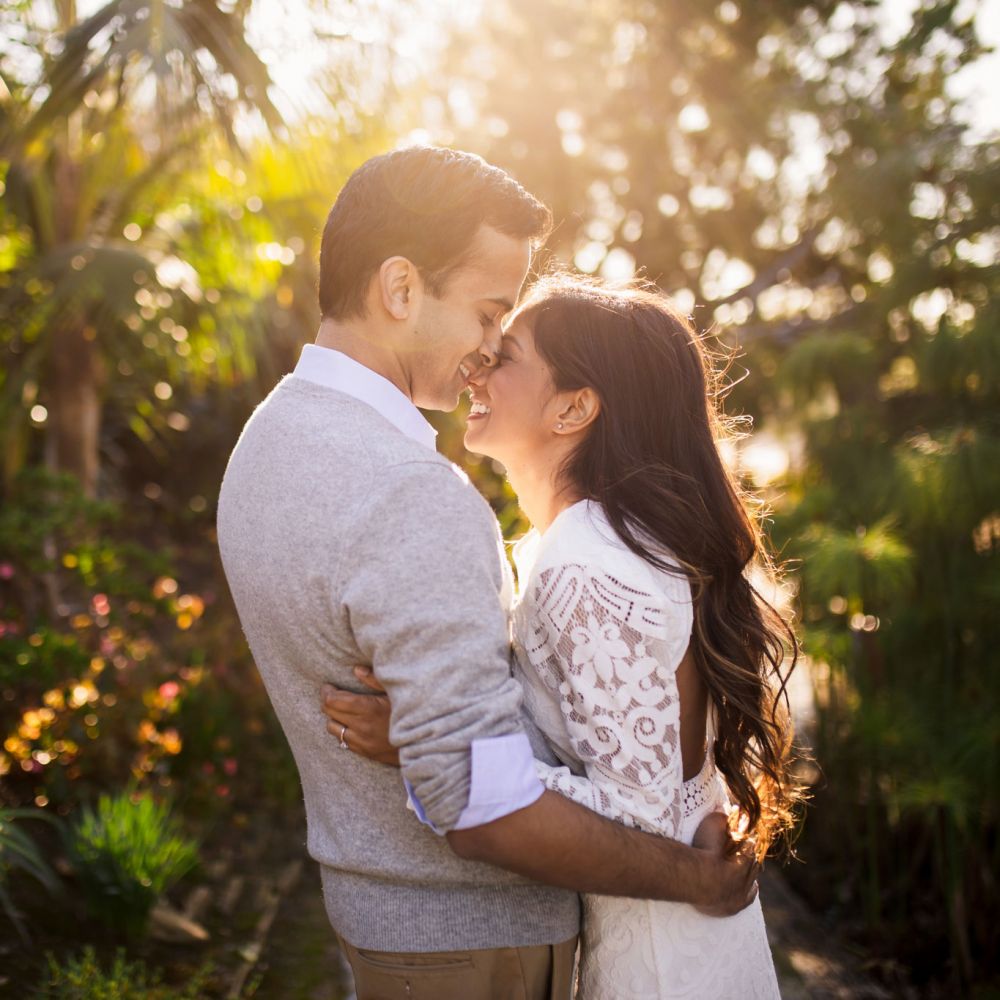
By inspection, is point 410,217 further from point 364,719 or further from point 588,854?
point 588,854

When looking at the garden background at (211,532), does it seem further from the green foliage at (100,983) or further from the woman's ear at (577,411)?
the woman's ear at (577,411)

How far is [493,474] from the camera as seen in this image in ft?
24.2

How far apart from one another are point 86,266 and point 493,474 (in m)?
3.27

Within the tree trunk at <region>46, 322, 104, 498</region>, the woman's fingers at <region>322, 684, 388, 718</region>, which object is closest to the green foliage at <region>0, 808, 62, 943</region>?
the woman's fingers at <region>322, 684, 388, 718</region>

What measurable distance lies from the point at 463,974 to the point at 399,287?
101 cm

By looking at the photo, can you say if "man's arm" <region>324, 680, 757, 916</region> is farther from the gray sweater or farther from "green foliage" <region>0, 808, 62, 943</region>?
"green foliage" <region>0, 808, 62, 943</region>

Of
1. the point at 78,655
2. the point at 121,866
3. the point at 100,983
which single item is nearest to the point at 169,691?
the point at 78,655

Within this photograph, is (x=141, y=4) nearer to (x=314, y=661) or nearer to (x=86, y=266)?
(x=86, y=266)

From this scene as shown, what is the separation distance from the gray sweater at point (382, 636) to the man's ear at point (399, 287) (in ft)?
0.60

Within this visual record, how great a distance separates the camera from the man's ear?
1.48m

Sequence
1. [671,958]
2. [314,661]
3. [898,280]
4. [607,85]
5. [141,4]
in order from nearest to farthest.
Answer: [314,661], [671,958], [141,4], [898,280], [607,85]

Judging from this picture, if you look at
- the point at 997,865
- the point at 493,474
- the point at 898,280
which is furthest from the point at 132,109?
the point at 997,865

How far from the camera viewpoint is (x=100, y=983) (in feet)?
9.16

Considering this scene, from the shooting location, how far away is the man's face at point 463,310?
1537 millimetres
